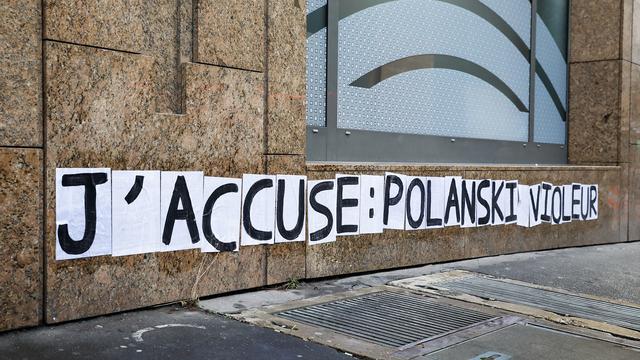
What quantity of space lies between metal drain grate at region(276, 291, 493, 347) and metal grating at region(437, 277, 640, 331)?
0.59 meters

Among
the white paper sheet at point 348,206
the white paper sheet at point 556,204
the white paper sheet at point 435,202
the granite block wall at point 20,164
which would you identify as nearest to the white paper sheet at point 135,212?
the granite block wall at point 20,164

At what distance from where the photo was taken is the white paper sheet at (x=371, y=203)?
19.9 feet

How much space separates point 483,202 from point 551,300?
2221mm

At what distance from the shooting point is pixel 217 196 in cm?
491

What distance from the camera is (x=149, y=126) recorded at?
176 inches

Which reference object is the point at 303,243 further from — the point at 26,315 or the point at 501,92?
the point at 501,92

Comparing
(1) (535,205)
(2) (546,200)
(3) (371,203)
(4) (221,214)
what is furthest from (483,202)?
(4) (221,214)

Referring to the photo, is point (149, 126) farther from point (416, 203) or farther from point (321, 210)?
point (416, 203)

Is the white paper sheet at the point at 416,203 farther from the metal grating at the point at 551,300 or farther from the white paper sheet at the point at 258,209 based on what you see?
the white paper sheet at the point at 258,209

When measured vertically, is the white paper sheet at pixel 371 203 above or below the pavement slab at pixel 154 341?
above

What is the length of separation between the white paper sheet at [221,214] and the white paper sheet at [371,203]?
1451 millimetres

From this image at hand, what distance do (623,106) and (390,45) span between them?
429 cm

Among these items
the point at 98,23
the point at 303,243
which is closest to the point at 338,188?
the point at 303,243

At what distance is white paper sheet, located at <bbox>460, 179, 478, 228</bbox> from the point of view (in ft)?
23.4
